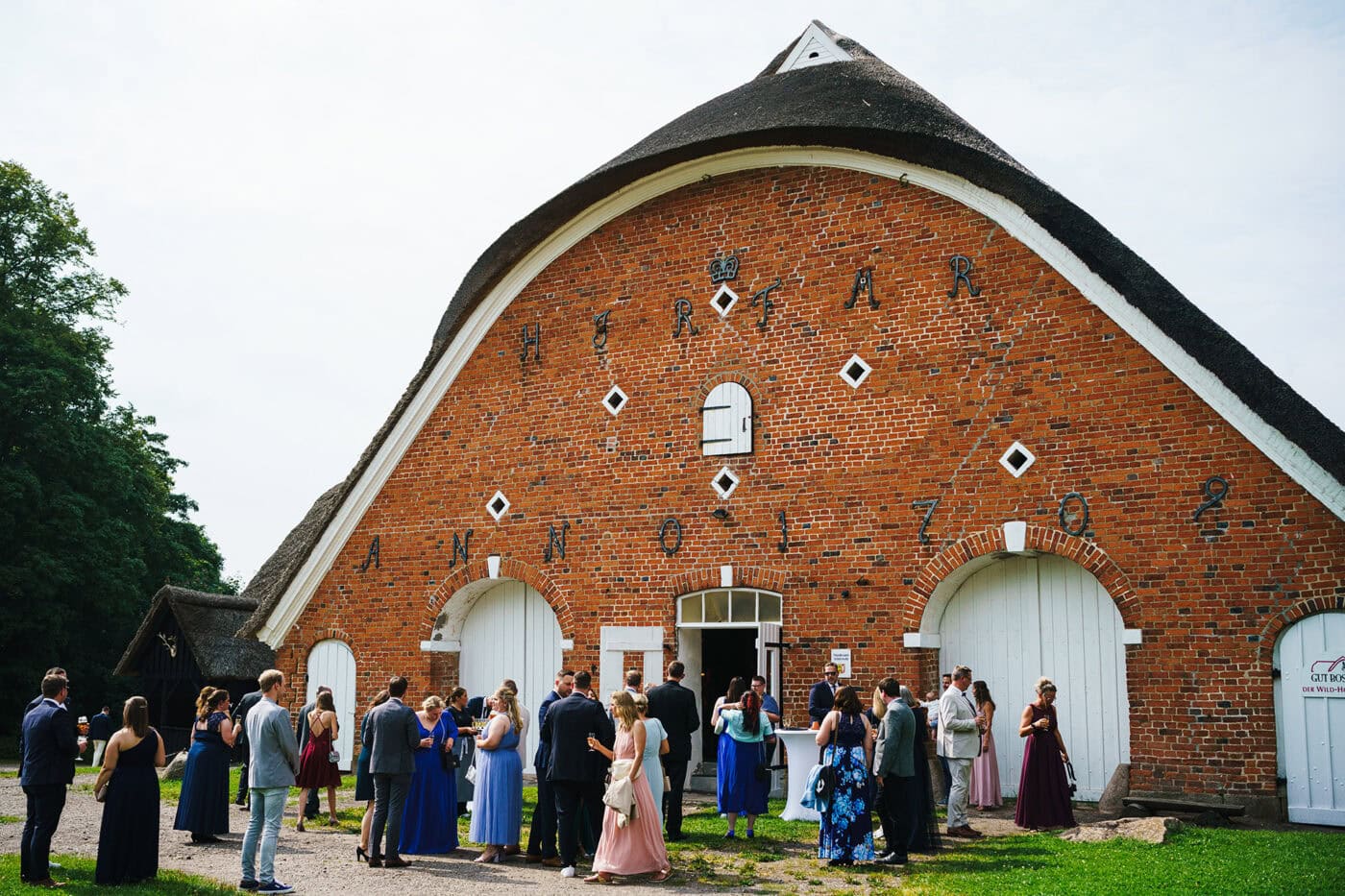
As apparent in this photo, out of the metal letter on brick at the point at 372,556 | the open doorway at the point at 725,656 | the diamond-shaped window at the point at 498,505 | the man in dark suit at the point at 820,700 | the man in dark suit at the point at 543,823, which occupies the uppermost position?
the diamond-shaped window at the point at 498,505

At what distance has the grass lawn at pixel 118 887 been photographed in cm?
866

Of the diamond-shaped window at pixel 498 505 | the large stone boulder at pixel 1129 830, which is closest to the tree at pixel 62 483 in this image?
the diamond-shaped window at pixel 498 505

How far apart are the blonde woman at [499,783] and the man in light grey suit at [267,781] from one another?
1612mm

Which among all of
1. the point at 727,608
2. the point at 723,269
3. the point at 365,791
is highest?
the point at 723,269

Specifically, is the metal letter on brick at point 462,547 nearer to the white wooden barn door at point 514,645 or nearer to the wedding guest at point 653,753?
the white wooden barn door at point 514,645

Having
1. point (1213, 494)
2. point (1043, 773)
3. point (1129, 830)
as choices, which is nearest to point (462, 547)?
point (1043, 773)

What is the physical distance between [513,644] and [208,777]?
5502 millimetres

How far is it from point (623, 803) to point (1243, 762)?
20.7 feet

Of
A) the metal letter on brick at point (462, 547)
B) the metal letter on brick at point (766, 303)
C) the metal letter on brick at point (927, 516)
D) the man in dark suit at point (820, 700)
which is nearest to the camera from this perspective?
the man in dark suit at point (820, 700)

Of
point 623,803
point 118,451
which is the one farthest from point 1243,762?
point 118,451

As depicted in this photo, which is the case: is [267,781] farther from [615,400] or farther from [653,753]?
[615,400]

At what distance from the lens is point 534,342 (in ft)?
54.3

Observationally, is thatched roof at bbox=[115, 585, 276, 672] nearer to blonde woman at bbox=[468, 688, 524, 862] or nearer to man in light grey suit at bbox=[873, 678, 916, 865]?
blonde woman at bbox=[468, 688, 524, 862]

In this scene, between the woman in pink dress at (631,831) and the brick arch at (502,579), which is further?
the brick arch at (502,579)
